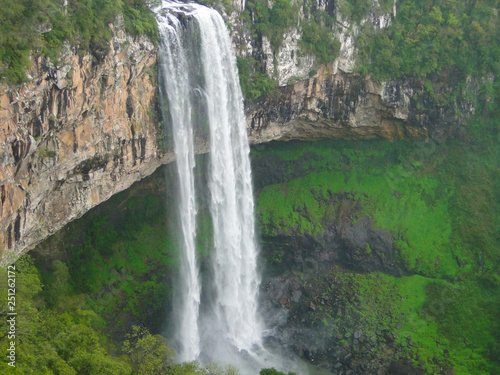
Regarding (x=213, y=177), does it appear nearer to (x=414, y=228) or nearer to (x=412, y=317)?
(x=412, y=317)

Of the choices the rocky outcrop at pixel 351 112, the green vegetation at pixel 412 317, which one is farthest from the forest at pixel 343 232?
the rocky outcrop at pixel 351 112

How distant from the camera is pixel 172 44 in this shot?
22.6 metres

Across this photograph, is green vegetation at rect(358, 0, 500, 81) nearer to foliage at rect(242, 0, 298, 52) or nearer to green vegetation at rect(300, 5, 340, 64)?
green vegetation at rect(300, 5, 340, 64)

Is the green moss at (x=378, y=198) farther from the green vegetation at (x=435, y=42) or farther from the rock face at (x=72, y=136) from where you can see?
the rock face at (x=72, y=136)

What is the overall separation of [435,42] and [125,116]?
21.3 meters

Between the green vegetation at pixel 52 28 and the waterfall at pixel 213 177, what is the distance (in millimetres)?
2871

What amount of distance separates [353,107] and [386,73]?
9.63ft

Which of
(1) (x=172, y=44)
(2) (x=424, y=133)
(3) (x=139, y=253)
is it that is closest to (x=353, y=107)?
(2) (x=424, y=133)

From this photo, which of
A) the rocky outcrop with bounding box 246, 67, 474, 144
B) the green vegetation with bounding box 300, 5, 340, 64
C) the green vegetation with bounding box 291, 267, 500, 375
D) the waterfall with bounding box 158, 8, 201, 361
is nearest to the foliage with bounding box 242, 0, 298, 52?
the green vegetation with bounding box 300, 5, 340, 64

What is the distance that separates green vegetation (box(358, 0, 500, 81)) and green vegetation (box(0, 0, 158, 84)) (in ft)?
54.5

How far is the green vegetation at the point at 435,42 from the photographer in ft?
103

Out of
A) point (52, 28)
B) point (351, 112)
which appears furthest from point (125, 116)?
point (351, 112)

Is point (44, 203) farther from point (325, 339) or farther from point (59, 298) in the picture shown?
point (325, 339)

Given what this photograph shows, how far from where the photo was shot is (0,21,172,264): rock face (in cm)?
1669
